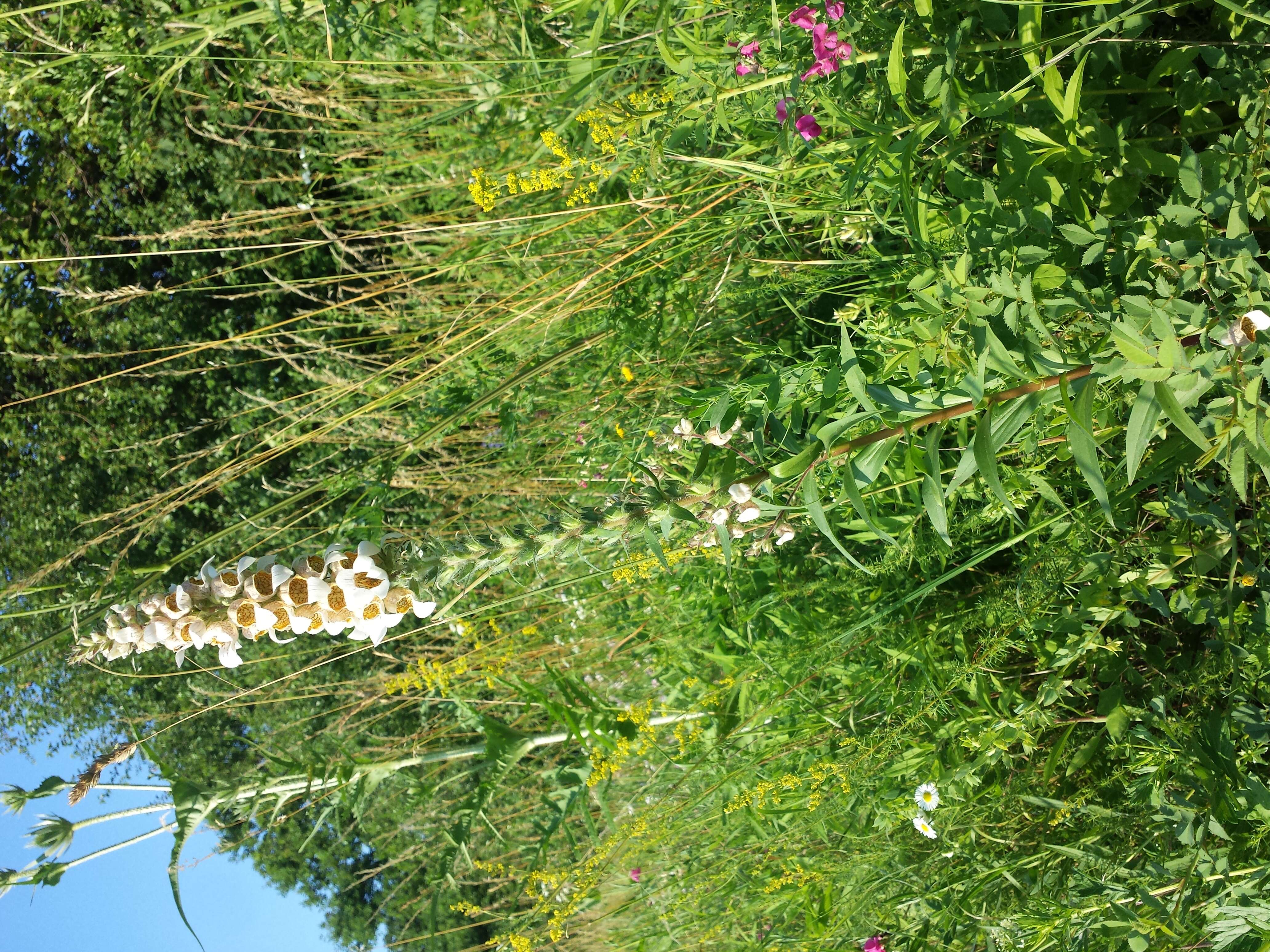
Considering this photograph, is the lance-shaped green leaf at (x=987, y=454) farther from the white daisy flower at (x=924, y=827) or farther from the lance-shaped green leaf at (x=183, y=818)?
the lance-shaped green leaf at (x=183, y=818)

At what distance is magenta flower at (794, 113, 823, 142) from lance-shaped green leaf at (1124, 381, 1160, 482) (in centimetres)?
103

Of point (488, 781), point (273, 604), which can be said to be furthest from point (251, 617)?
point (488, 781)

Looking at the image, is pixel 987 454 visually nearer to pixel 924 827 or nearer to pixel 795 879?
pixel 924 827

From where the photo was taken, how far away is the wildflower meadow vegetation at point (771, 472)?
4.36 ft

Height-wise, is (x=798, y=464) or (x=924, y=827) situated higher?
(x=798, y=464)

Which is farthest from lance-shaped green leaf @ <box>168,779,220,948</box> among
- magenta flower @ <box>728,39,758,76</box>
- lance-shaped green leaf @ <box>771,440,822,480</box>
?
magenta flower @ <box>728,39,758,76</box>

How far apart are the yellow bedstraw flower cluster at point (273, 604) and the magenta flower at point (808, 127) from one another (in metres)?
1.28

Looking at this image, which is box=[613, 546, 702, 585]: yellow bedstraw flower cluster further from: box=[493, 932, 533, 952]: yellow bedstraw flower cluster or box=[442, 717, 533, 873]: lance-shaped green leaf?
box=[493, 932, 533, 952]: yellow bedstraw flower cluster

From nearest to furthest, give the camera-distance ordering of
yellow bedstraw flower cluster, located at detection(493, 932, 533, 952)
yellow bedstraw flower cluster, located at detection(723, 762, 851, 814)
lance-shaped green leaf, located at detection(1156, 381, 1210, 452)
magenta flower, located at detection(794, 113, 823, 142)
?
lance-shaped green leaf, located at detection(1156, 381, 1210, 452) < magenta flower, located at detection(794, 113, 823, 142) < yellow bedstraw flower cluster, located at detection(723, 762, 851, 814) < yellow bedstraw flower cluster, located at detection(493, 932, 533, 952)

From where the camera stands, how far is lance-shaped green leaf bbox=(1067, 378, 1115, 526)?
1004 mm

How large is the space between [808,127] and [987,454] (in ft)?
3.36

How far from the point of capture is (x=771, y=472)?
1.21m

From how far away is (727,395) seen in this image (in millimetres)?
1655

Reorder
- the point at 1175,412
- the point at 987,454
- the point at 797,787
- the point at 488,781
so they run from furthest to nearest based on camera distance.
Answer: the point at 797,787 < the point at 488,781 < the point at 987,454 < the point at 1175,412
